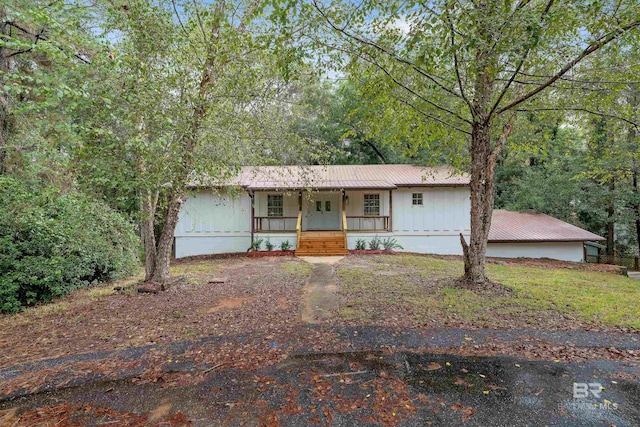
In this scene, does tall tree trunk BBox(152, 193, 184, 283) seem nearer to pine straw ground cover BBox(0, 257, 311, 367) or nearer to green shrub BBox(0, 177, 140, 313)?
pine straw ground cover BBox(0, 257, 311, 367)

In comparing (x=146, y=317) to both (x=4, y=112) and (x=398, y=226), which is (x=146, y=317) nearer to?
A: (x=4, y=112)

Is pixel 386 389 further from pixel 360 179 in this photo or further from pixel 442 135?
pixel 360 179

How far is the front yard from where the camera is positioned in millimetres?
4484

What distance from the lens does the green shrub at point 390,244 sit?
13.9 m

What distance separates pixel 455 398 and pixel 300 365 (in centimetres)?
163

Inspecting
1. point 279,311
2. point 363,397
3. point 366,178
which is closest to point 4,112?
point 279,311

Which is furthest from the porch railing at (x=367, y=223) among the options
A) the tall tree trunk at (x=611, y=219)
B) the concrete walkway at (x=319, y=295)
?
the tall tree trunk at (x=611, y=219)

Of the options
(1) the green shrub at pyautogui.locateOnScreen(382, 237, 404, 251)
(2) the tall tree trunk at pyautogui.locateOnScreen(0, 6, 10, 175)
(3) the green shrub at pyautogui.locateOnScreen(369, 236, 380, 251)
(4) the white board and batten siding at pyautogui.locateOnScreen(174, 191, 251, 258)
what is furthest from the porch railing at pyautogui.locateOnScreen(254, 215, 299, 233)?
(2) the tall tree trunk at pyautogui.locateOnScreen(0, 6, 10, 175)

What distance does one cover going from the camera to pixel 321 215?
53.5 feet

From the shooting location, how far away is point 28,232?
670 centimetres

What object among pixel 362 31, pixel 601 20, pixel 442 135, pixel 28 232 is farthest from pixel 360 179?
pixel 28 232

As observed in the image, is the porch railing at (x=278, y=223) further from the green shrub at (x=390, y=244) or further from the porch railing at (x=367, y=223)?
the green shrub at (x=390, y=244)

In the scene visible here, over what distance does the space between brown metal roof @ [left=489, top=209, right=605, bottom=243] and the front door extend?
7510mm

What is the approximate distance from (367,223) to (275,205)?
4786mm
